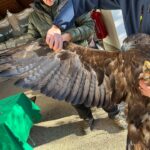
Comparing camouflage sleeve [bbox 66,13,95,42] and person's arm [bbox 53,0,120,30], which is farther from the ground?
person's arm [bbox 53,0,120,30]

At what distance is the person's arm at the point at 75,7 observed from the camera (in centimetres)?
275

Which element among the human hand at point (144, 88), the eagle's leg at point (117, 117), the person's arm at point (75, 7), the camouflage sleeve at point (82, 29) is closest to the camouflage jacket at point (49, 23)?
the camouflage sleeve at point (82, 29)

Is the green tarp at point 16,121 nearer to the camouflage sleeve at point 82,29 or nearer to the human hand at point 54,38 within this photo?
the camouflage sleeve at point 82,29

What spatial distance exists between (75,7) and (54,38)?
0.85 feet

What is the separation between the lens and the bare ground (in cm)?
461

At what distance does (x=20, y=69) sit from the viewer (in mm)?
3152

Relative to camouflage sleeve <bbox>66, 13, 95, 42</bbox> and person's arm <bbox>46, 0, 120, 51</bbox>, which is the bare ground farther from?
person's arm <bbox>46, 0, 120, 51</bbox>

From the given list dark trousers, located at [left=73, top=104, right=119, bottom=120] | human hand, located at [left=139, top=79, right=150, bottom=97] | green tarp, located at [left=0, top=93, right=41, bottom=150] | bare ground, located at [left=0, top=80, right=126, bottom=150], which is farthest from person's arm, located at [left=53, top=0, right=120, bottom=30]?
dark trousers, located at [left=73, top=104, right=119, bottom=120]

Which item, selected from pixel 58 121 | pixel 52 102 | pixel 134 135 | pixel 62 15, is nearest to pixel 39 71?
pixel 62 15

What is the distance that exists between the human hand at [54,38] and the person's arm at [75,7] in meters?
0.05

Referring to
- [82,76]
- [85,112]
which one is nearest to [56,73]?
[82,76]

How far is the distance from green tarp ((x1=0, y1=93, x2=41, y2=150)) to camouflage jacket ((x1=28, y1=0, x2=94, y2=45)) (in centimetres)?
89

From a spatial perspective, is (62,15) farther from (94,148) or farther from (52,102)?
(52,102)

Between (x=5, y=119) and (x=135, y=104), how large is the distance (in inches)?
73.1
